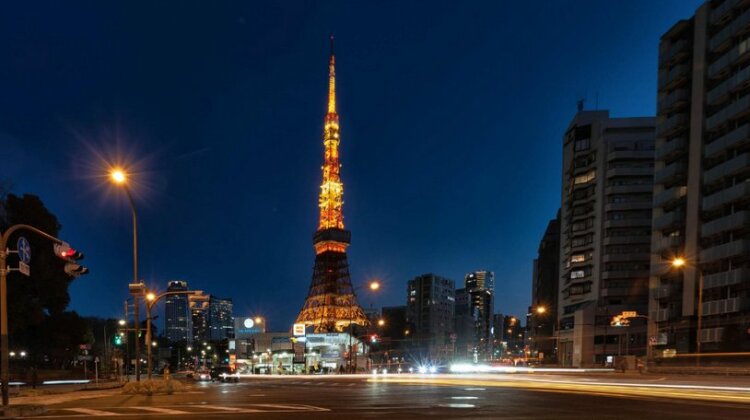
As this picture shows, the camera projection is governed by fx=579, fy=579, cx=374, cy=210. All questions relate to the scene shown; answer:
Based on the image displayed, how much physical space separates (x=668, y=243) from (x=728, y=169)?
512 inches

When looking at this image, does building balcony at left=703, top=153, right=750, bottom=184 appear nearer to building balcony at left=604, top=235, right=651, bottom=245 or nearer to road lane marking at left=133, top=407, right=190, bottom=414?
building balcony at left=604, top=235, right=651, bottom=245

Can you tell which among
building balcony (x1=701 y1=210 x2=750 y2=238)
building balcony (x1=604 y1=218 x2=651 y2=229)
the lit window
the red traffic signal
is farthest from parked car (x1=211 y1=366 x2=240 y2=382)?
the lit window

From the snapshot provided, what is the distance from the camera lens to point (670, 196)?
62.9m

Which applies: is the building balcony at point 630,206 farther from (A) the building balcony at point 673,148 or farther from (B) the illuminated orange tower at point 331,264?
(B) the illuminated orange tower at point 331,264

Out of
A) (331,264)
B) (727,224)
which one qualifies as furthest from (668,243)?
(331,264)

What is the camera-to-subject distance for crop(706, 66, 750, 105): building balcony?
51.2 metres

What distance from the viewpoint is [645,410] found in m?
15.5

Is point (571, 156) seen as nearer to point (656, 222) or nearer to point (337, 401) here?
point (656, 222)

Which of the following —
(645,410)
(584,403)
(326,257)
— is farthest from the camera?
(326,257)

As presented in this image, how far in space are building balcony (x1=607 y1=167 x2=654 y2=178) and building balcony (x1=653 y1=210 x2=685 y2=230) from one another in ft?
67.0

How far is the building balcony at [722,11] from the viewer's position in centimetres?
5355

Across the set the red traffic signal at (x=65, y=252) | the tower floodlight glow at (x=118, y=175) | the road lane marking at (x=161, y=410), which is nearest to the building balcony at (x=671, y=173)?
the tower floodlight glow at (x=118, y=175)

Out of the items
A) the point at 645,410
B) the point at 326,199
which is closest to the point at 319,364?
the point at 326,199

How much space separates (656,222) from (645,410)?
181ft
